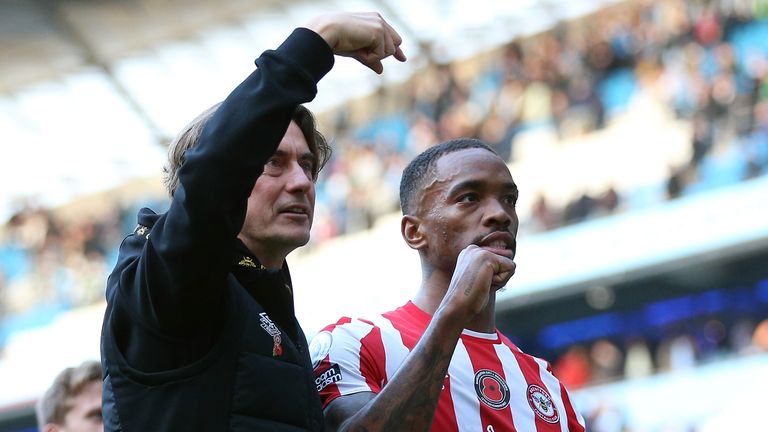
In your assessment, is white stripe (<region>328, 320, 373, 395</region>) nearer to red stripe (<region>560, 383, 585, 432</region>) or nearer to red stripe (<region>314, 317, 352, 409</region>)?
red stripe (<region>314, 317, 352, 409</region>)

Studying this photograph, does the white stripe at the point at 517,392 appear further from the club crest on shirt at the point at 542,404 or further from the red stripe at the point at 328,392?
the red stripe at the point at 328,392

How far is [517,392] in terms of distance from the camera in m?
3.33

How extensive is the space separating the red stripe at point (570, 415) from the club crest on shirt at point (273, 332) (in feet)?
3.90

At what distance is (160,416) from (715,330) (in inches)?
554

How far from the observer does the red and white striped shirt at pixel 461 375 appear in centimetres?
312

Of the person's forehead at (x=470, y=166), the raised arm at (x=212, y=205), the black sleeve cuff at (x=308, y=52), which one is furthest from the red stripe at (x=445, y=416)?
the black sleeve cuff at (x=308, y=52)

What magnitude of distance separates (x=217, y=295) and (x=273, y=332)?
0.71 feet

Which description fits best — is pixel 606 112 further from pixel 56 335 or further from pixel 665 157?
pixel 56 335

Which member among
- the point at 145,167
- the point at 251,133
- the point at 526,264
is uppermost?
the point at 145,167

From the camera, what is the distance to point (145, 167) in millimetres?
28125

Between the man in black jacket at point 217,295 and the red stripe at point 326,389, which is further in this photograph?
the red stripe at point 326,389

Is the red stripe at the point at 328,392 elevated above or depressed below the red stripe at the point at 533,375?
below

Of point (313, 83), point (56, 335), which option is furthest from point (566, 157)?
point (313, 83)

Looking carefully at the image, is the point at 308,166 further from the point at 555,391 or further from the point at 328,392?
the point at 555,391
